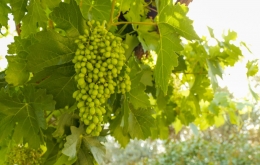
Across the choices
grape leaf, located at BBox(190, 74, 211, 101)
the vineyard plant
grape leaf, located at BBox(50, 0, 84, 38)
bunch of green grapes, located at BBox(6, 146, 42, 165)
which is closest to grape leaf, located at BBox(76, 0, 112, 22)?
the vineyard plant

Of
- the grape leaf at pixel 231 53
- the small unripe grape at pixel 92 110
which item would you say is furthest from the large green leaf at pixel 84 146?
the grape leaf at pixel 231 53

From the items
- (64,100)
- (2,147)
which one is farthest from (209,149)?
(64,100)

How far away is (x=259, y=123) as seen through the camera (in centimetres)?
411

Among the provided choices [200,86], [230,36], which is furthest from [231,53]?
[200,86]

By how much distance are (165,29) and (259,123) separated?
3.83 meters

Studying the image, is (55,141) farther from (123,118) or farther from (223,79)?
(223,79)

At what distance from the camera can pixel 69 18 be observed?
0.62m

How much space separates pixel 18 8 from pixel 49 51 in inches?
7.5

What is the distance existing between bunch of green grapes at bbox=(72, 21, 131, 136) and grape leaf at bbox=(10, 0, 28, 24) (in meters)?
0.23

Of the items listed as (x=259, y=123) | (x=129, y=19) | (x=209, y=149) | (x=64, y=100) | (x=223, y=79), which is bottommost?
(x=259, y=123)

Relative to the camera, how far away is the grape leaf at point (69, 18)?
24.1 inches

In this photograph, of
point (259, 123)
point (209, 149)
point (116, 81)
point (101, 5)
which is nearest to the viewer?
point (116, 81)

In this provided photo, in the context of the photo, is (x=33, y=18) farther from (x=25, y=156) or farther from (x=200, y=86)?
(x=200, y=86)

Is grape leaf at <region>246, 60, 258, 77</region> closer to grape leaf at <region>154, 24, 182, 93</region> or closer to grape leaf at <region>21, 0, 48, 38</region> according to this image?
grape leaf at <region>154, 24, 182, 93</region>
